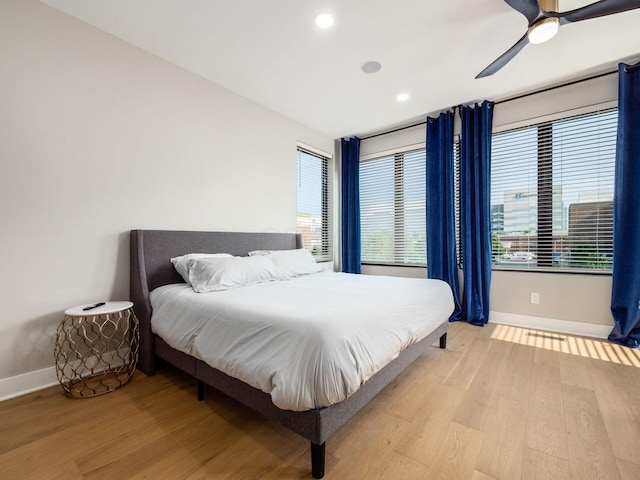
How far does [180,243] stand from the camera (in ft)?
8.94

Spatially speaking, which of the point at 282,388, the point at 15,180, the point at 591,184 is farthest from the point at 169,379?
the point at 591,184

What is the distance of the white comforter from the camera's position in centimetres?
123

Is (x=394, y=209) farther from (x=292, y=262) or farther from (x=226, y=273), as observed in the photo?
(x=226, y=273)

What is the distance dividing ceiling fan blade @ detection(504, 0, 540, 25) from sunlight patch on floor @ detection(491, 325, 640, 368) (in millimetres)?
2796

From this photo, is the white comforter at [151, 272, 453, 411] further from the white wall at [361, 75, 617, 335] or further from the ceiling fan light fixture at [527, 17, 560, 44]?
the ceiling fan light fixture at [527, 17, 560, 44]

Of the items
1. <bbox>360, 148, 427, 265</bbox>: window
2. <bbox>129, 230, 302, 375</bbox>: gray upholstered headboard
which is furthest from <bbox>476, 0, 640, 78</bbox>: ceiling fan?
<bbox>129, 230, 302, 375</bbox>: gray upholstered headboard

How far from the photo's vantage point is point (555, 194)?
3.27 meters

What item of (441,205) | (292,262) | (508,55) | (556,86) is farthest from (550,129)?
(292,262)

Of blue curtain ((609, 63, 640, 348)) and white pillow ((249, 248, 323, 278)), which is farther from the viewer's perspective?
white pillow ((249, 248, 323, 278))

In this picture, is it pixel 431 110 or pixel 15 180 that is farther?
pixel 431 110

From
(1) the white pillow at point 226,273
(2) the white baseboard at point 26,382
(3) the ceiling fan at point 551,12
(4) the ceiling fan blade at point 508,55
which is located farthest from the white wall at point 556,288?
(2) the white baseboard at point 26,382

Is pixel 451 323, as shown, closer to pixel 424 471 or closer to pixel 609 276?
pixel 609 276

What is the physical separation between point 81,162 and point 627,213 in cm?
493

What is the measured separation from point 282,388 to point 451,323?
3034 mm
